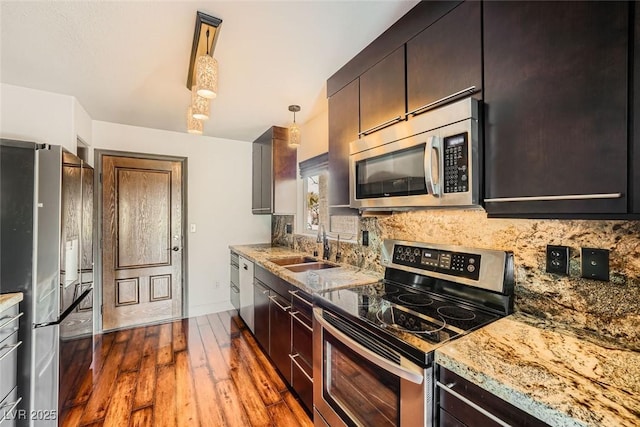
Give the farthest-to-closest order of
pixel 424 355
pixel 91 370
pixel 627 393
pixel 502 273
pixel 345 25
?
pixel 91 370 < pixel 345 25 < pixel 502 273 < pixel 424 355 < pixel 627 393

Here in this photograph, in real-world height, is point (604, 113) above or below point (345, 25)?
below

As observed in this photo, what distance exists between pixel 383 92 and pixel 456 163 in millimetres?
677

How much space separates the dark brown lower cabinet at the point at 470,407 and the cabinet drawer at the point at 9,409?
6.76ft

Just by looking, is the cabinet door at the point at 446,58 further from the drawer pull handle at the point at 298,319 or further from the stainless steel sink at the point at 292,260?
the stainless steel sink at the point at 292,260

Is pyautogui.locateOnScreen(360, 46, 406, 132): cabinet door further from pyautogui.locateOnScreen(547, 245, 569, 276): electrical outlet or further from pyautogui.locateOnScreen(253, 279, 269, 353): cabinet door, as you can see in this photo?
pyautogui.locateOnScreen(253, 279, 269, 353): cabinet door

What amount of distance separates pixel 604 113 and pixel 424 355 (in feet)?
3.04

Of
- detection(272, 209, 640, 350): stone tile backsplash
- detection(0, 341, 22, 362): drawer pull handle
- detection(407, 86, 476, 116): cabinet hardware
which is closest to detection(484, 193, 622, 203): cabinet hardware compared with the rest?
detection(272, 209, 640, 350): stone tile backsplash

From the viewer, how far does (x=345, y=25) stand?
1.57m

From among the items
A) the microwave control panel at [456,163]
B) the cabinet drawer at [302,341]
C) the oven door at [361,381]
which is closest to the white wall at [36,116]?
the cabinet drawer at [302,341]

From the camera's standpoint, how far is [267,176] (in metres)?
3.54

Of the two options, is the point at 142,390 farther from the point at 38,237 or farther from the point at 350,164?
the point at 350,164

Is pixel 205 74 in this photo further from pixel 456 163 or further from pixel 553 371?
pixel 553 371

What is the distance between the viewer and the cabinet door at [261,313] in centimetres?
251

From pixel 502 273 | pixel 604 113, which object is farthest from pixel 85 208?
pixel 604 113
